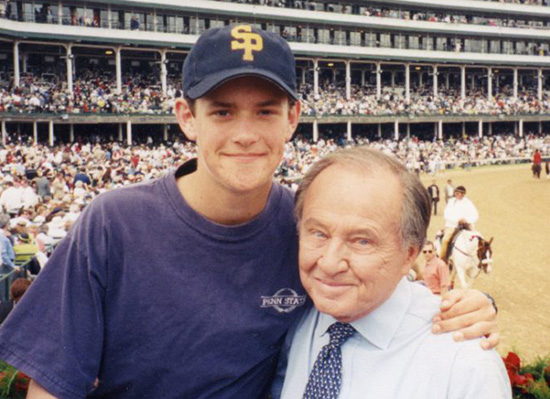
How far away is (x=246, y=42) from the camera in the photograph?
2.62m

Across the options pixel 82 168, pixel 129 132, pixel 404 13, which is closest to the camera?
pixel 82 168

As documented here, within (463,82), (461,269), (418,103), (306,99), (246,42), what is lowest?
(461,269)

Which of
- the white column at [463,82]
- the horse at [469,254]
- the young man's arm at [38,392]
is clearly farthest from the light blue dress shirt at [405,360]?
the white column at [463,82]

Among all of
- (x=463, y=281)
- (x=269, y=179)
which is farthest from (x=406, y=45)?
(x=269, y=179)

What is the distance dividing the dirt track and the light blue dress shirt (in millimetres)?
6886

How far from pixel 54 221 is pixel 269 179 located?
11678 mm

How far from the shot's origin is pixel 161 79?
156 ft

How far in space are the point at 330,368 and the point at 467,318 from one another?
1.94 feet

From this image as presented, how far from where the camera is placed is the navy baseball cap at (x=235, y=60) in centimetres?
257

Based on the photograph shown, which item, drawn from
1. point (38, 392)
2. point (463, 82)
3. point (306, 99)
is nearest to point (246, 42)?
point (38, 392)

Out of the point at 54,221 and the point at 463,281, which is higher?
the point at 54,221

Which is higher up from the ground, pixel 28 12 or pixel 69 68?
pixel 28 12

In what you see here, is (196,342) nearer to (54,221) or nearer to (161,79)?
(54,221)

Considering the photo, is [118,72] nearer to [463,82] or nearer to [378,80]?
[378,80]
